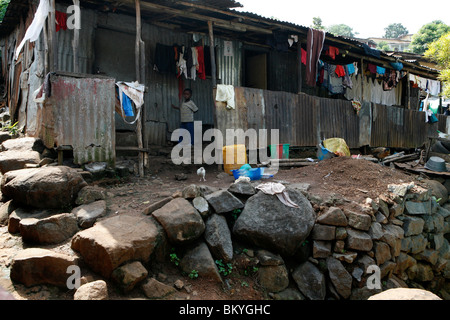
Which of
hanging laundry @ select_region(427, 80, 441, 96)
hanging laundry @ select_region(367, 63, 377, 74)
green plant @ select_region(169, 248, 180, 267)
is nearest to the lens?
green plant @ select_region(169, 248, 180, 267)

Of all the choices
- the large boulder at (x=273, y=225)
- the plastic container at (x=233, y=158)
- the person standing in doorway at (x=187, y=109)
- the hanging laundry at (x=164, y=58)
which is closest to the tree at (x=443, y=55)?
the plastic container at (x=233, y=158)

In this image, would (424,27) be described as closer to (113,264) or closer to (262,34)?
(262,34)

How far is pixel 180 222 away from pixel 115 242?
103 centimetres

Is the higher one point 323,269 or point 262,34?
point 262,34

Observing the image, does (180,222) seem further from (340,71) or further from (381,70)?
(381,70)

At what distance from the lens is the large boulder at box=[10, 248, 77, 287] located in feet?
12.0

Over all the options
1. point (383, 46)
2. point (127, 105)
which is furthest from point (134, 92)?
point (383, 46)

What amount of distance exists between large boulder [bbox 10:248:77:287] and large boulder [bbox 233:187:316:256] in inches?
102

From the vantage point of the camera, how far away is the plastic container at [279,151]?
9578mm

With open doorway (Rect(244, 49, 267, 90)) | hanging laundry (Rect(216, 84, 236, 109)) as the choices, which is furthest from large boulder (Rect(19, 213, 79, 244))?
open doorway (Rect(244, 49, 267, 90))

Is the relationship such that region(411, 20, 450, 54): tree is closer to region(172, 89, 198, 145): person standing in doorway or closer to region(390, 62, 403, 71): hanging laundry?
region(390, 62, 403, 71): hanging laundry
